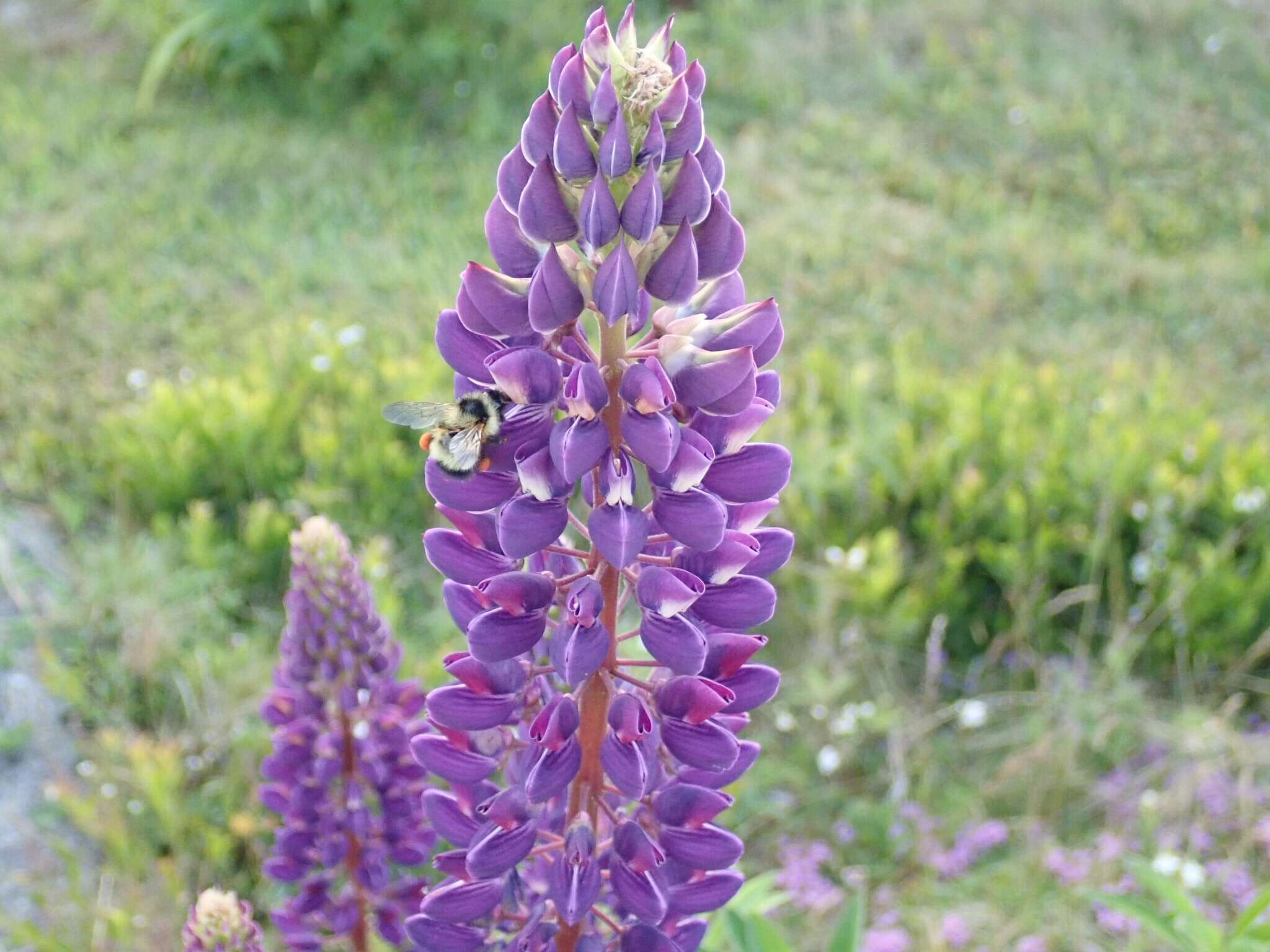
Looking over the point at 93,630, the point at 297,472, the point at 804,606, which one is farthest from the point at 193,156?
the point at 804,606

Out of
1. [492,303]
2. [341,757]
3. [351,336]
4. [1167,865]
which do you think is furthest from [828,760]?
[351,336]

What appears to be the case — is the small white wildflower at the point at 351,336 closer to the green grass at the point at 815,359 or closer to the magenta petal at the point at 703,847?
the green grass at the point at 815,359

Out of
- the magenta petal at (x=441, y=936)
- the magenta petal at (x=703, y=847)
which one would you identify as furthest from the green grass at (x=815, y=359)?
the magenta petal at (x=703, y=847)

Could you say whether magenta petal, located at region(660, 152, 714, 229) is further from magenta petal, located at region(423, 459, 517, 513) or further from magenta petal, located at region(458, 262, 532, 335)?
magenta petal, located at region(423, 459, 517, 513)

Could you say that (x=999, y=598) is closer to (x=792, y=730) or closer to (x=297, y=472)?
(x=792, y=730)

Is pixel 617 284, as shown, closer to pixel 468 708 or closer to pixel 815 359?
pixel 468 708
